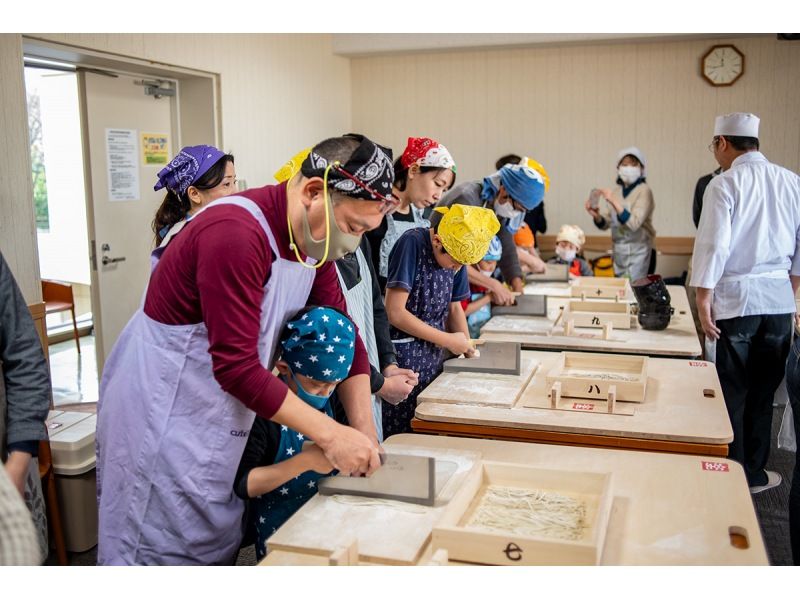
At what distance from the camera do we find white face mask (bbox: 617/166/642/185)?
19.3ft

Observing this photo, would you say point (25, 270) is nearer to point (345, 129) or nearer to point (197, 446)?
point (197, 446)

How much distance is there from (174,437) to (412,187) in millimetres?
1486

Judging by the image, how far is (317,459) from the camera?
4.96 feet

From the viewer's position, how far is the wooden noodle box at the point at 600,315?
3.33m

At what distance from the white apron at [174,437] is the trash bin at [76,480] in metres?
1.06

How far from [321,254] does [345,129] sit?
19.6ft

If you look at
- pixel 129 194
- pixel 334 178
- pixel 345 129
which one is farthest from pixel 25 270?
pixel 345 129

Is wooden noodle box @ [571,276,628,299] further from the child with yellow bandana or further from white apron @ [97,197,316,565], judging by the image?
white apron @ [97,197,316,565]

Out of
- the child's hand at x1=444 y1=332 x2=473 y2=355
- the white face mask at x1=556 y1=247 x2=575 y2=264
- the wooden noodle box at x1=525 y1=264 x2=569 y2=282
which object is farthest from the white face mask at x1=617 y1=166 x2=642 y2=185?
the child's hand at x1=444 y1=332 x2=473 y2=355

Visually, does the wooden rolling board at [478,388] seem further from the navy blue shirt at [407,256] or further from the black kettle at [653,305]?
the black kettle at [653,305]

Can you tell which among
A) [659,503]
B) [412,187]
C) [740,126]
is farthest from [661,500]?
[740,126]

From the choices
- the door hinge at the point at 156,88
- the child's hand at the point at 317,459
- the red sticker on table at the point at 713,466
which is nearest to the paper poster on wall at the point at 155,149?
the door hinge at the point at 156,88

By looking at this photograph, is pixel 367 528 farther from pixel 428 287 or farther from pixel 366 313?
pixel 428 287

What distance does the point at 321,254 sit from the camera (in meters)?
1.51
